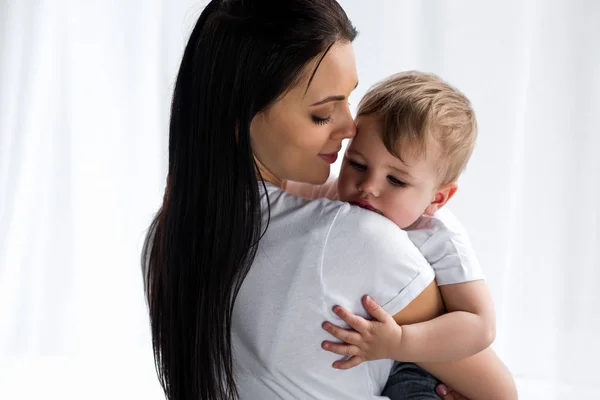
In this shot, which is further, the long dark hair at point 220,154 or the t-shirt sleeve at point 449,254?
the t-shirt sleeve at point 449,254

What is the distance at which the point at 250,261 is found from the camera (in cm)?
127

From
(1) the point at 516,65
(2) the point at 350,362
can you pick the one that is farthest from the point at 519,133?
(2) the point at 350,362

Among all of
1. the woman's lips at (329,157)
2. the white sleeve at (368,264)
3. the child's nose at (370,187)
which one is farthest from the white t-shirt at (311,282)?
the child's nose at (370,187)

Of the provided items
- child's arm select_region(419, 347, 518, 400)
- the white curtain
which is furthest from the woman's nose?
the white curtain

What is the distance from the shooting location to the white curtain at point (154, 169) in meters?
2.74

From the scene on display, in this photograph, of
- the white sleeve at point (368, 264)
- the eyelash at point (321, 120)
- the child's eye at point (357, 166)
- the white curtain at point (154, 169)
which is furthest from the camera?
the white curtain at point (154, 169)

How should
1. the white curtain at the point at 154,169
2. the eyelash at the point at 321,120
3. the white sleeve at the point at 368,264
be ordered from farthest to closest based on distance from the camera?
the white curtain at the point at 154,169 → the eyelash at the point at 321,120 → the white sleeve at the point at 368,264

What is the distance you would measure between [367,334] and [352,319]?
0.12ft

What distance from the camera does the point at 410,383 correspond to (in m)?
1.40

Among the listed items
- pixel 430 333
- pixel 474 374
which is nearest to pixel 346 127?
pixel 430 333

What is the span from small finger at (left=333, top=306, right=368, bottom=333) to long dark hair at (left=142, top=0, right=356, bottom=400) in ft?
0.52

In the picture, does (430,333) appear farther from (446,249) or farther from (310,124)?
(310,124)

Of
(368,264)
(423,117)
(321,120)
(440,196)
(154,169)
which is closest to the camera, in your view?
(368,264)

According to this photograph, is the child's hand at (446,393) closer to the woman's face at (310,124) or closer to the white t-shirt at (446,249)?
the white t-shirt at (446,249)
